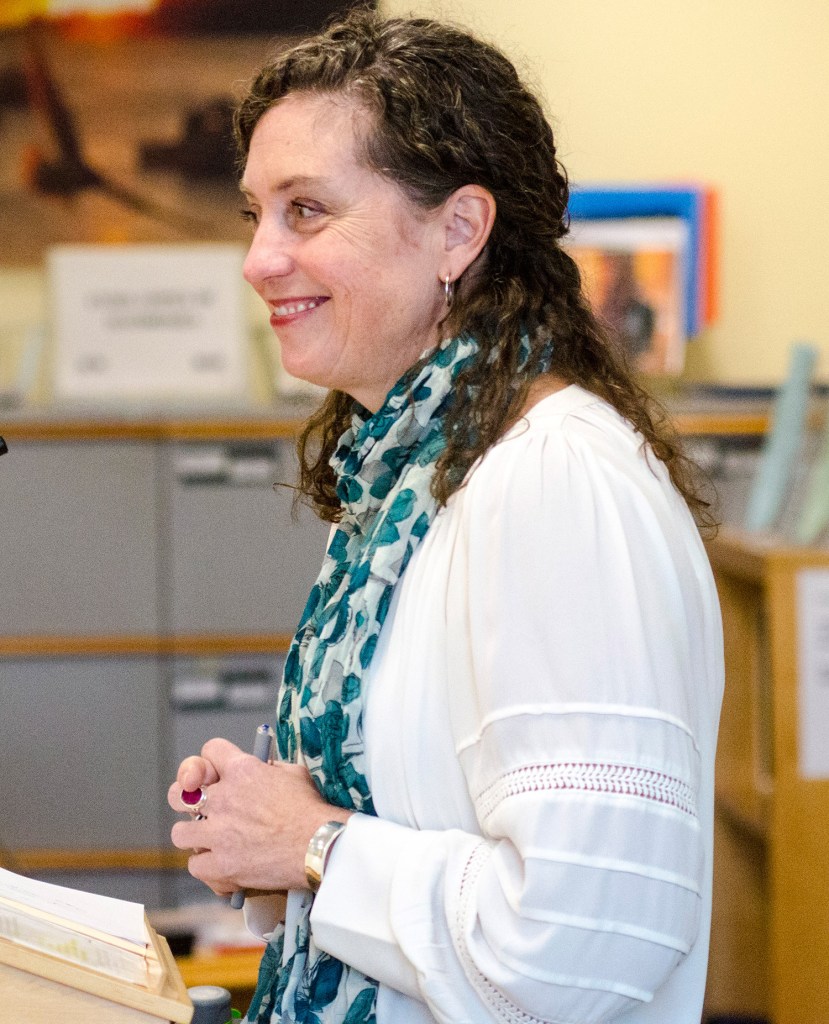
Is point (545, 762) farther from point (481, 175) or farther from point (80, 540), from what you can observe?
point (80, 540)

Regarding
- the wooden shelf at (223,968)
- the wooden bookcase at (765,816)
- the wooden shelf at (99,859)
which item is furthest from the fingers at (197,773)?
the wooden shelf at (99,859)

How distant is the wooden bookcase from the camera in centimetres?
253

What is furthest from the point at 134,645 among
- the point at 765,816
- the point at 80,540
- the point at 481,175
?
the point at 481,175

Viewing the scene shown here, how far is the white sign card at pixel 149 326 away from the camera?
3.41 meters

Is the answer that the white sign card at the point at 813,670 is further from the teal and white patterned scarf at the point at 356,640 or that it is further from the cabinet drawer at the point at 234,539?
the teal and white patterned scarf at the point at 356,640

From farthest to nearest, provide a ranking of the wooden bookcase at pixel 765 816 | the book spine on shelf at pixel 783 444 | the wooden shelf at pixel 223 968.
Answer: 1. the book spine on shelf at pixel 783 444
2. the wooden bookcase at pixel 765 816
3. the wooden shelf at pixel 223 968

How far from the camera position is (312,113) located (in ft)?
3.85

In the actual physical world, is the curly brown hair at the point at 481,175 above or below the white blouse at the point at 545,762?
above

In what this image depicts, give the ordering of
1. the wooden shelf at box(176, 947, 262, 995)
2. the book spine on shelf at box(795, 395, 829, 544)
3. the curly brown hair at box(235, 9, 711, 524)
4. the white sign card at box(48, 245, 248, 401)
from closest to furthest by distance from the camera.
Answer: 1. the curly brown hair at box(235, 9, 711, 524)
2. the wooden shelf at box(176, 947, 262, 995)
3. the book spine on shelf at box(795, 395, 829, 544)
4. the white sign card at box(48, 245, 248, 401)

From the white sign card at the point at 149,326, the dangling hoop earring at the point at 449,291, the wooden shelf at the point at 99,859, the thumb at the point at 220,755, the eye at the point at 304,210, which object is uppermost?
the eye at the point at 304,210

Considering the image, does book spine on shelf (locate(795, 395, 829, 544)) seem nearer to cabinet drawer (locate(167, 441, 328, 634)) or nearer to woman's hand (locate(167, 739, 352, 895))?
cabinet drawer (locate(167, 441, 328, 634))

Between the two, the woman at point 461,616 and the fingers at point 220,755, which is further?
the fingers at point 220,755

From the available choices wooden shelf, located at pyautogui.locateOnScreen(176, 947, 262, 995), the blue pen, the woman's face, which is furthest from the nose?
wooden shelf, located at pyautogui.locateOnScreen(176, 947, 262, 995)

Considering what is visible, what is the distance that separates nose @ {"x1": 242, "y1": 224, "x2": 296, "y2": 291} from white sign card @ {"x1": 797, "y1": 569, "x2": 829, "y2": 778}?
1.64 meters
